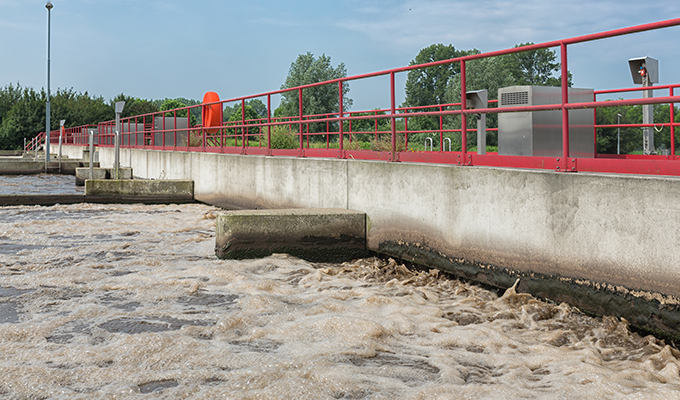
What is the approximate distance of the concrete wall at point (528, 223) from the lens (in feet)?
14.6

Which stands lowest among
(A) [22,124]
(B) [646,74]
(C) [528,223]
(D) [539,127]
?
(C) [528,223]

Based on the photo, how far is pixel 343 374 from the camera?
12.7 feet

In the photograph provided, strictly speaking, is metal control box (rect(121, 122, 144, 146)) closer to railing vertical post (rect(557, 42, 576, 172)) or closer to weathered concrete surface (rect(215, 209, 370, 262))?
weathered concrete surface (rect(215, 209, 370, 262))

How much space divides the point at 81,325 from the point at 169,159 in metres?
13.5

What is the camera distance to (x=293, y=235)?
301 inches

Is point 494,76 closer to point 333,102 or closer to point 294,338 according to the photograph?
point 333,102

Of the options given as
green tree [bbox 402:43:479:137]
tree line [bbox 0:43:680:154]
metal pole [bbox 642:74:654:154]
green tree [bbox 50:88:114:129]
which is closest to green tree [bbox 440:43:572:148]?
tree line [bbox 0:43:680:154]

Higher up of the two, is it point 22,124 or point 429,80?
point 429,80

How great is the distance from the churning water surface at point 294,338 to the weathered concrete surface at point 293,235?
214 millimetres

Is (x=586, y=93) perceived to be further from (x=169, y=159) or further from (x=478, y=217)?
(x=169, y=159)

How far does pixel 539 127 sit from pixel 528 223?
2.00 meters

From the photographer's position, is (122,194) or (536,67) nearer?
(122,194)

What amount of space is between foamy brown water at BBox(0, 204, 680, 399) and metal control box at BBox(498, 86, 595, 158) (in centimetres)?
199

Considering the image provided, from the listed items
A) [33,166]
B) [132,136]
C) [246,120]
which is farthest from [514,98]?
[132,136]
